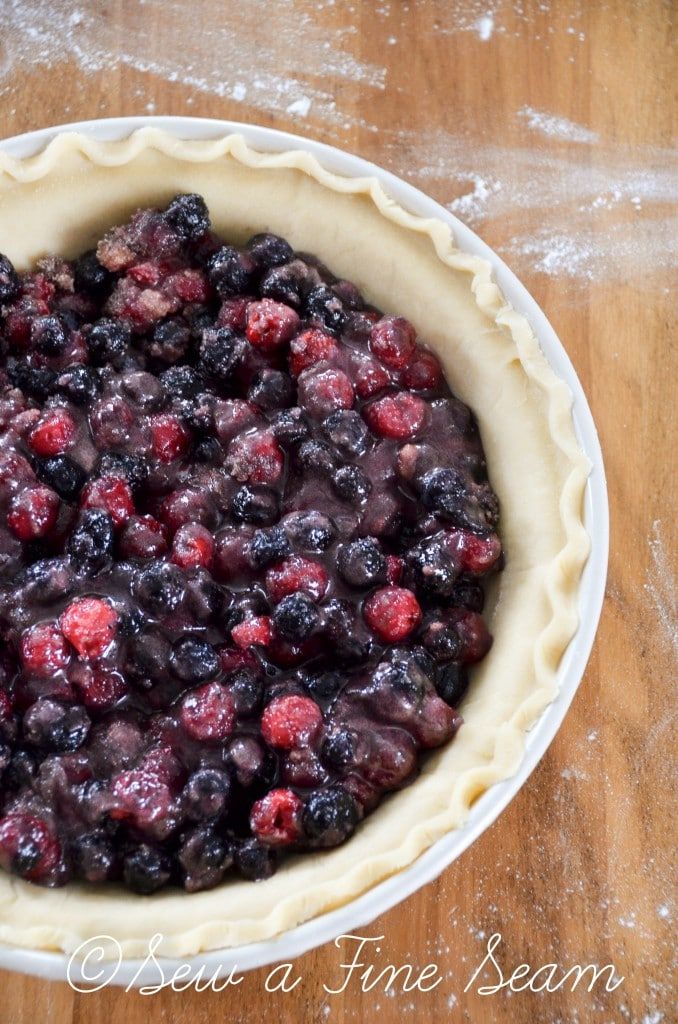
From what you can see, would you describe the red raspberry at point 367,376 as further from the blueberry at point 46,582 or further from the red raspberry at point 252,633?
the blueberry at point 46,582

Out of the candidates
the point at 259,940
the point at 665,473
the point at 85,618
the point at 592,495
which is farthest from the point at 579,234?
the point at 259,940

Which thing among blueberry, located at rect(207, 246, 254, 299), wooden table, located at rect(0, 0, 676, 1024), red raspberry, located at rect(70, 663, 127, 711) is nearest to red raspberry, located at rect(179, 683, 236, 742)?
red raspberry, located at rect(70, 663, 127, 711)

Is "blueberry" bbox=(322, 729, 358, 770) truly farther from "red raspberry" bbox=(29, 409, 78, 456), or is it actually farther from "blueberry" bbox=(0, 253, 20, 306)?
"blueberry" bbox=(0, 253, 20, 306)

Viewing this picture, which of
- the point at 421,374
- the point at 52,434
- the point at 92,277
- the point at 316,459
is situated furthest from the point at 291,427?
the point at 92,277

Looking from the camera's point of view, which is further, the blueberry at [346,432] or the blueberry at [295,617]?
the blueberry at [346,432]

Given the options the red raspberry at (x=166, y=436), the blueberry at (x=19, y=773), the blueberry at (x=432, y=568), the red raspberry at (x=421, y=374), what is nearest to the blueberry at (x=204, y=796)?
the blueberry at (x=19, y=773)

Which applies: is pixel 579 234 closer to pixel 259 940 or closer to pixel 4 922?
pixel 259 940

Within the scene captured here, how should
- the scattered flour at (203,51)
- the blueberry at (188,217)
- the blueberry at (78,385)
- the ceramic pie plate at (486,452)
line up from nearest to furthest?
the ceramic pie plate at (486,452), the blueberry at (78,385), the blueberry at (188,217), the scattered flour at (203,51)
